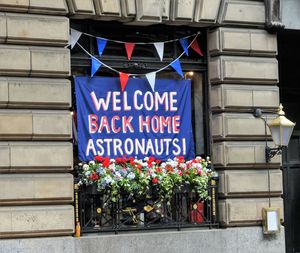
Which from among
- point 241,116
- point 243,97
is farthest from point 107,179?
point 243,97

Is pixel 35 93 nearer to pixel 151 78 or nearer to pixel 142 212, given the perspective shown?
pixel 151 78

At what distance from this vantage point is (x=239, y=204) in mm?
13125

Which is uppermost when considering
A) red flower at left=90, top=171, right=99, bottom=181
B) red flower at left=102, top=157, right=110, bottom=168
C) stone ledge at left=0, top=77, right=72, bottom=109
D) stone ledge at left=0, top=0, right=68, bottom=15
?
stone ledge at left=0, top=0, right=68, bottom=15

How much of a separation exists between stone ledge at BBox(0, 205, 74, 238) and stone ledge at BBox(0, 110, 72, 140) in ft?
4.03

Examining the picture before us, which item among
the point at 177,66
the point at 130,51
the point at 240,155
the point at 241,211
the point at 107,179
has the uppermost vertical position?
the point at 130,51

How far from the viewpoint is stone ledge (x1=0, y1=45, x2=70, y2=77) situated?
11578 mm

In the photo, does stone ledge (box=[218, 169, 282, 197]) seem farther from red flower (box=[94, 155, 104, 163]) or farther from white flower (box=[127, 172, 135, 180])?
red flower (box=[94, 155, 104, 163])

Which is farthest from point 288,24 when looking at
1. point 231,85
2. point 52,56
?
point 52,56

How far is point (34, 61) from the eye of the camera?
38.7 feet

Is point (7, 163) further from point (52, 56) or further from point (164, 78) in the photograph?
point (164, 78)

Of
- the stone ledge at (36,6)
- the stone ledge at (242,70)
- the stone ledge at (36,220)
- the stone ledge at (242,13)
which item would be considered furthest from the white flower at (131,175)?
the stone ledge at (242,13)

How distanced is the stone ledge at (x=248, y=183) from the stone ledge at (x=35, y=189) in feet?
10.2

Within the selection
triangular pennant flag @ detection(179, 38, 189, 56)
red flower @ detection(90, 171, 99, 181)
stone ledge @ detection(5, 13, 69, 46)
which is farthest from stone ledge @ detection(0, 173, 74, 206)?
triangular pennant flag @ detection(179, 38, 189, 56)

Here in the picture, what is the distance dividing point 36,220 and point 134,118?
2.84 meters
